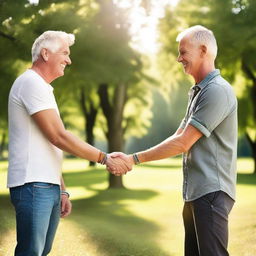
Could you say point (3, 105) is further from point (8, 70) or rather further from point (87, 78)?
point (87, 78)

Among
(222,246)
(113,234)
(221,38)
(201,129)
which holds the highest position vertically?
(221,38)

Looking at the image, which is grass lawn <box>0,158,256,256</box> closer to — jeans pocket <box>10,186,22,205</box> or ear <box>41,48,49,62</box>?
jeans pocket <box>10,186,22,205</box>

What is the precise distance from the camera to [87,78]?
11.8m

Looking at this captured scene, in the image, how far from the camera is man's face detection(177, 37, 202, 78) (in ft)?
11.4

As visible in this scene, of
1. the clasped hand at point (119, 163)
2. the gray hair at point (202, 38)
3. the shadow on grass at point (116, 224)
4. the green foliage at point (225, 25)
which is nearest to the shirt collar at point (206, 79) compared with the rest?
the gray hair at point (202, 38)

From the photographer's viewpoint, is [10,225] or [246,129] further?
[246,129]

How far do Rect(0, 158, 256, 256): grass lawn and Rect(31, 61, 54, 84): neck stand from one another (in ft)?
13.9

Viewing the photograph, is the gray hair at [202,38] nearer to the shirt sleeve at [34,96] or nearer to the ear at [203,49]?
the ear at [203,49]

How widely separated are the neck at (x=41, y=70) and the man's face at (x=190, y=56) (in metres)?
0.93

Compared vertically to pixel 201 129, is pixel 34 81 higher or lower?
higher

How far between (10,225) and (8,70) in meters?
4.10

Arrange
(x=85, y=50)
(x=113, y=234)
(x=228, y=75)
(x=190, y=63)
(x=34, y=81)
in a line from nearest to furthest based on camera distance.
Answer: (x=34, y=81) < (x=190, y=63) < (x=113, y=234) < (x=85, y=50) < (x=228, y=75)

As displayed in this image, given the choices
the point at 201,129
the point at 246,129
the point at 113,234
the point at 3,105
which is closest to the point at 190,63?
the point at 201,129

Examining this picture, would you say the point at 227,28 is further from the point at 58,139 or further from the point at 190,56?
the point at 58,139
